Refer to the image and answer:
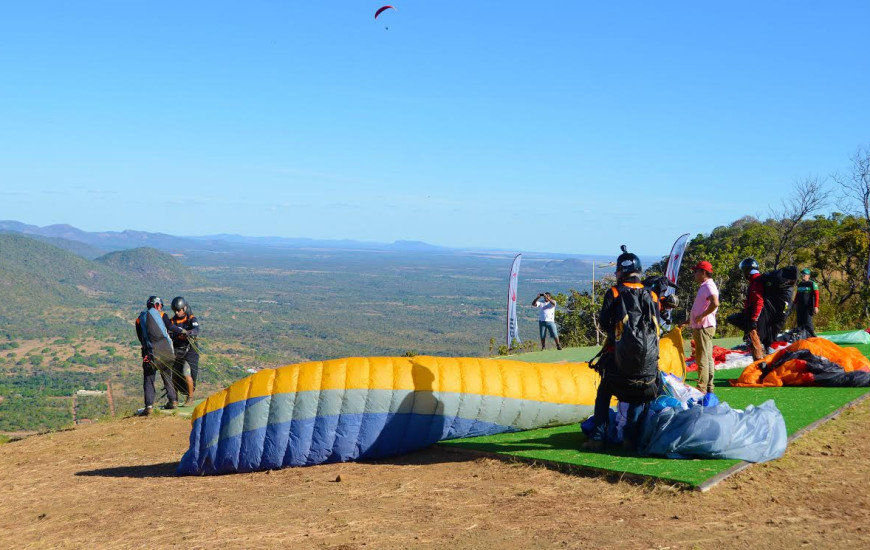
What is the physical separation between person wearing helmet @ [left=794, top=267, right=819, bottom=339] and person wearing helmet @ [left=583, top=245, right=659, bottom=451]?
7.33 m

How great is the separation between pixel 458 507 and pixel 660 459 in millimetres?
1987

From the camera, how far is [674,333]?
9.88 m

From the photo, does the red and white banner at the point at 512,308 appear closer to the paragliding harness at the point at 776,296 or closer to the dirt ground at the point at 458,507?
the paragliding harness at the point at 776,296

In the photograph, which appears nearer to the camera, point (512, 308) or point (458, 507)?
point (458, 507)

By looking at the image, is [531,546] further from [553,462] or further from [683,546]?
[553,462]

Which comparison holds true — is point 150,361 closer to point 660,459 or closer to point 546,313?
point 660,459

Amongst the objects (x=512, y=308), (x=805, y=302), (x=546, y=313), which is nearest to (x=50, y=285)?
(x=512, y=308)

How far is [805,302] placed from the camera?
43.0 feet

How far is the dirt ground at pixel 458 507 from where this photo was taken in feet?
17.9

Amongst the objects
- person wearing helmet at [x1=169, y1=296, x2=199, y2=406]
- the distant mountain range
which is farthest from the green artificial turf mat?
the distant mountain range

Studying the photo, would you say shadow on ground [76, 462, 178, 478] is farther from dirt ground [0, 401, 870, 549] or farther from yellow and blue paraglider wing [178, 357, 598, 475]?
yellow and blue paraglider wing [178, 357, 598, 475]

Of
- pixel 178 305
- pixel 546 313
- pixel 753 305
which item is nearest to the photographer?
pixel 753 305

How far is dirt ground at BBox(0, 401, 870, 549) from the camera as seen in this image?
5445 millimetres

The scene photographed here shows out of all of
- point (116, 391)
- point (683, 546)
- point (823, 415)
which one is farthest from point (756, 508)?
point (116, 391)
